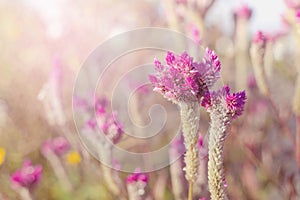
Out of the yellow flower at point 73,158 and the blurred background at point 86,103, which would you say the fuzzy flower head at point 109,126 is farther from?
the yellow flower at point 73,158

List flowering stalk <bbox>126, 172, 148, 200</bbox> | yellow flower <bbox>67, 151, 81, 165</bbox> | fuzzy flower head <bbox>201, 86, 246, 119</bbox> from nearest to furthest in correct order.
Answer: fuzzy flower head <bbox>201, 86, 246, 119</bbox>, flowering stalk <bbox>126, 172, 148, 200</bbox>, yellow flower <bbox>67, 151, 81, 165</bbox>

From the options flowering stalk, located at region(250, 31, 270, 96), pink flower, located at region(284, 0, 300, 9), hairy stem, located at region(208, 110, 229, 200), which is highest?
→ pink flower, located at region(284, 0, 300, 9)

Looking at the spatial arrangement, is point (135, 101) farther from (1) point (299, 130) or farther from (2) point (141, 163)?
(1) point (299, 130)

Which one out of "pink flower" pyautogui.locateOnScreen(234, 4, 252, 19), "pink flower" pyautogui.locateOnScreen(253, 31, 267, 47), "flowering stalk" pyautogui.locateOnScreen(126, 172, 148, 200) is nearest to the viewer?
"flowering stalk" pyautogui.locateOnScreen(126, 172, 148, 200)

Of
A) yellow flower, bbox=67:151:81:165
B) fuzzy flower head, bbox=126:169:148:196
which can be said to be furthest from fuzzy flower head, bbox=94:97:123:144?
yellow flower, bbox=67:151:81:165

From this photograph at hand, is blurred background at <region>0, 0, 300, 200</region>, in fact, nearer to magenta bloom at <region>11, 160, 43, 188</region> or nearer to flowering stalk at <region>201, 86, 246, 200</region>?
magenta bloom at <region>11, 160, 43, 188</region>

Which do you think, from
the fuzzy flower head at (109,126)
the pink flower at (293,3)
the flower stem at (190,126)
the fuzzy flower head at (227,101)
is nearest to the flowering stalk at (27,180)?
the fuzzy flower head at (109,126)

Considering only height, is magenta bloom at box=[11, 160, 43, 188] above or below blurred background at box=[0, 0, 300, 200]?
below

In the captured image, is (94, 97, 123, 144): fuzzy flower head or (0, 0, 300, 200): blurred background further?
(0, 0, 300, 200): blurred background
